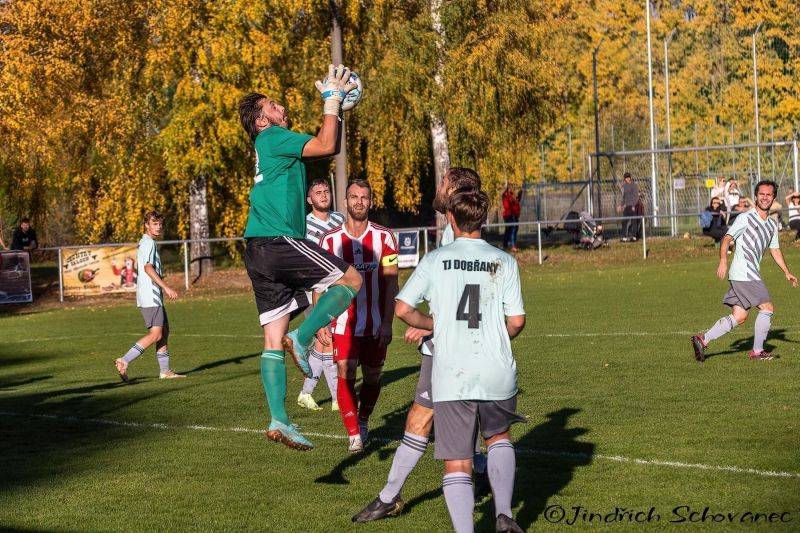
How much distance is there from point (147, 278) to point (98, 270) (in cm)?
1664

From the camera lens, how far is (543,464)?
313 inches

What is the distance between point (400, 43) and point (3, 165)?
11.8m

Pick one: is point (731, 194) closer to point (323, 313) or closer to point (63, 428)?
point (63, 428)

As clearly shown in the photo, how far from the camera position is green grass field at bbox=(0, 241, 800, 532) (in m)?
6.86

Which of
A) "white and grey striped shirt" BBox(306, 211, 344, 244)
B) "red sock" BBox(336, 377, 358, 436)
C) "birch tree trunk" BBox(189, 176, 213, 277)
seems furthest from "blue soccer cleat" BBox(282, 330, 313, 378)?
"birch tree trunk" BBox(189, 176, 213, 277)

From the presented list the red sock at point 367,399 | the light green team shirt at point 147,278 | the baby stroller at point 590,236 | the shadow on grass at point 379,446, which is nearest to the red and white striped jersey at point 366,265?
the red sock at point 367,399

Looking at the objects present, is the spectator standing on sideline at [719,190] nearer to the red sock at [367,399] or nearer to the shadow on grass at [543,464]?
the shadow on grass at [543,464]

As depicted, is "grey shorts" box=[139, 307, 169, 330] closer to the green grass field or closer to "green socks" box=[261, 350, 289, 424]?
the green grass field

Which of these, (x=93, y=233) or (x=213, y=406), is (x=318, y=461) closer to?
(x=213, y=406)

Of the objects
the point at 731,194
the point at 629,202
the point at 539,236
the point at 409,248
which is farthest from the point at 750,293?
the point at 629,202

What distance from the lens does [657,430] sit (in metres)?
9.00

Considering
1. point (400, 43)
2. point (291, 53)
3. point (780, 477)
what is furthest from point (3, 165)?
point (780, 477)

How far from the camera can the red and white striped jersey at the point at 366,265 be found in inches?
352

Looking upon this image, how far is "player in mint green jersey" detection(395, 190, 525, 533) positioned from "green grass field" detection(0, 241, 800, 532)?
793mm
